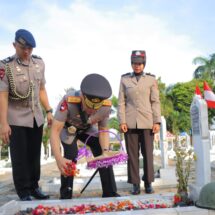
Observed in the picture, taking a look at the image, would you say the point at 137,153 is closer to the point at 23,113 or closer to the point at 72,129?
the point at 72,129

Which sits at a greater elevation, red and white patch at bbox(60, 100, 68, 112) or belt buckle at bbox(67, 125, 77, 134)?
red and white patch at bbox(60, 100, 68, 112)

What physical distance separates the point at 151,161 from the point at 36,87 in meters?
1.64

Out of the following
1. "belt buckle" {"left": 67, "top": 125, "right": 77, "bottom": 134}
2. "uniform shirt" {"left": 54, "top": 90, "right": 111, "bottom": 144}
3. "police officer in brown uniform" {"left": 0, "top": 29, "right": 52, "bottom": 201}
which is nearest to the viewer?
"uniform shirt" {"left": 54, "top": 90, "right": 111, "bottom": 144}

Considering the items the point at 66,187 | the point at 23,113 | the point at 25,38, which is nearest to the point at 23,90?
the point at 23,113

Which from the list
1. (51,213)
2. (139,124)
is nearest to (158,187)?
(139,124)

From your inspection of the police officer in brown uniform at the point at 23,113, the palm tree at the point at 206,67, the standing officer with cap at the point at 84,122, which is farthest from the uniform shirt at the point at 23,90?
the palm tree at the point at 206,67

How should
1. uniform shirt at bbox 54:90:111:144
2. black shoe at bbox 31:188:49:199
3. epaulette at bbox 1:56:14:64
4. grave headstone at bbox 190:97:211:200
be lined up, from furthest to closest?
1. black shoe at bbox 31:188:49:199
2. epaulette at bbox 1:56:14:64
3. grave headstone at bbox 190:97:211:200
4. uniform shirt at bbox 54:90:111:144

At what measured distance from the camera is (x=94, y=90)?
9.61 feet

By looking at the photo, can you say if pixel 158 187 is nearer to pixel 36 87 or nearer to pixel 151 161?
pixel 151 161

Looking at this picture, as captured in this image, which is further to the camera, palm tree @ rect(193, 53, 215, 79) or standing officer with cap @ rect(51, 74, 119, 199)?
palm tree @ rect(193, 53, 215, 79)

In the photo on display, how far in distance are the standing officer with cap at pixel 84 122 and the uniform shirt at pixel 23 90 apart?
0.44 m

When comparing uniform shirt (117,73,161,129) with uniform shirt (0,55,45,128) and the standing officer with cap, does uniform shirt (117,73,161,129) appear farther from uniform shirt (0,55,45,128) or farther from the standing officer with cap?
uniform shirt (0,55,45,128)

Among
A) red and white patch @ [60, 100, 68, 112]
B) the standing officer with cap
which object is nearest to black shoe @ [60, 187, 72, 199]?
the standing officer with cap

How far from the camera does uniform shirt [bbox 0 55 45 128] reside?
4008 mm
